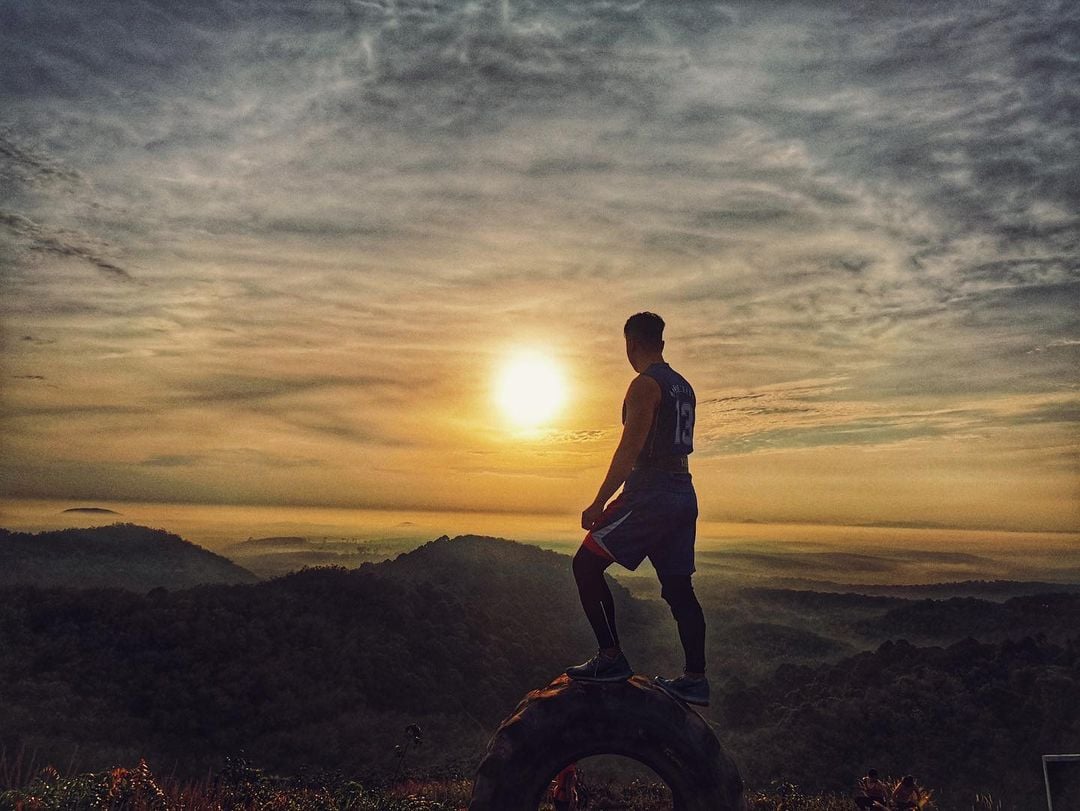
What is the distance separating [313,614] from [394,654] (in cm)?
365

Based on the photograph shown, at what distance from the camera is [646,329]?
6984 mm

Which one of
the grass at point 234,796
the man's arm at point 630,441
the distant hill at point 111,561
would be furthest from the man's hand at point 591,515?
the distant hill at point 111,561

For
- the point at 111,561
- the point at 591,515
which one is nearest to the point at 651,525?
the point at 591,515

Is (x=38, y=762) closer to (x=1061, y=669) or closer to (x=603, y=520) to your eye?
(x=603, y=520)

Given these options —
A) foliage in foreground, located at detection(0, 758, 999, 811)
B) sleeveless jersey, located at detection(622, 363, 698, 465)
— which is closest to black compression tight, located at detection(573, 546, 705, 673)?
sleeveless jersey, located at detection(622, 363, 698, 465)

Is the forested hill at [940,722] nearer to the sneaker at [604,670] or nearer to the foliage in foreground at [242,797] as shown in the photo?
the foliage in foreground at [242,797]

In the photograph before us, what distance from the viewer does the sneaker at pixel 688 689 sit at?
661 centimetres

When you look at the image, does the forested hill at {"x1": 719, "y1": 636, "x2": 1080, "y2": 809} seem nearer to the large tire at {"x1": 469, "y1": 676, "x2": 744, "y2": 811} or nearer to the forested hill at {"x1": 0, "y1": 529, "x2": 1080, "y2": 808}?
the forested hill at {"x1": 0, "y1": 529, "x2": 1080, "y2": 808}

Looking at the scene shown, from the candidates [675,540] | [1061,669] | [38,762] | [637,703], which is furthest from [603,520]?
[1061,669]

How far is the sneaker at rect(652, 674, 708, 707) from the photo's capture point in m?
6.61

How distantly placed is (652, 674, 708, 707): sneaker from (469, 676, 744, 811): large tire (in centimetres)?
24

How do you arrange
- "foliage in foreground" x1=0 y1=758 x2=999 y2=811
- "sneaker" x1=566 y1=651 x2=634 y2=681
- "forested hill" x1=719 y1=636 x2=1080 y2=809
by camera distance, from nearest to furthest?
"sneaker" x1=566 y1=651 x2=634 y2=681 < "foliage in foreground" x1=0 y1=758 x2=999 y2=811 < "forested hill" x1=719 y1=636 x2=1080 y2=809

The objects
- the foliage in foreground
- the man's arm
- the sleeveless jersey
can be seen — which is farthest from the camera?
the foliage in foreground

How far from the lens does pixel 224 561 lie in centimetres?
4728
